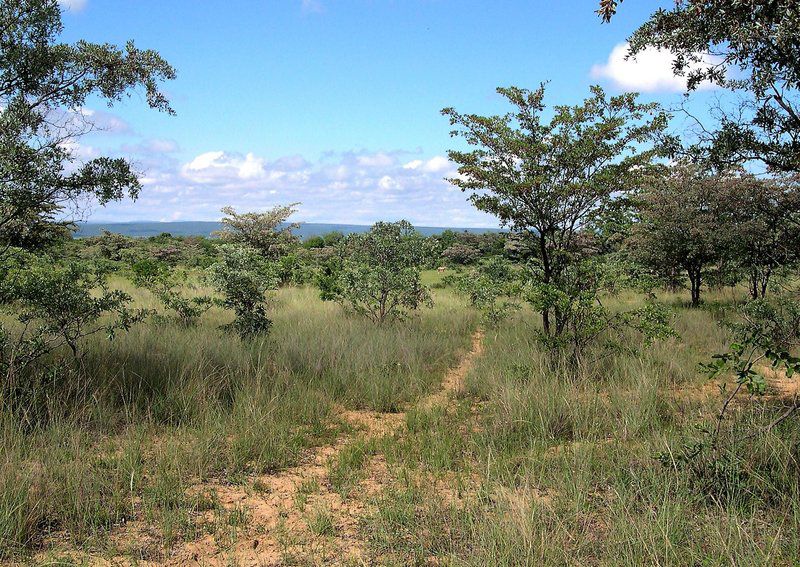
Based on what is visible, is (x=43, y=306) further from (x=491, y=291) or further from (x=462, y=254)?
(x=462, y=254)

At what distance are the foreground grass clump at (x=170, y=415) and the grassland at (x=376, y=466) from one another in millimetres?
24

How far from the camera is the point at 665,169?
767cm

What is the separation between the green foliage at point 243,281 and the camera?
343 inches

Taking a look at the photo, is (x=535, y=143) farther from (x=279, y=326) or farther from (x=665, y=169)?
(x=279, y=326)

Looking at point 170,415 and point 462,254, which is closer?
point 170,415

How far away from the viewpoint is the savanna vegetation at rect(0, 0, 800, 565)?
129 inches

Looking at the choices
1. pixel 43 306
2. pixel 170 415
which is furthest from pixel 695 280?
pixel 43 306

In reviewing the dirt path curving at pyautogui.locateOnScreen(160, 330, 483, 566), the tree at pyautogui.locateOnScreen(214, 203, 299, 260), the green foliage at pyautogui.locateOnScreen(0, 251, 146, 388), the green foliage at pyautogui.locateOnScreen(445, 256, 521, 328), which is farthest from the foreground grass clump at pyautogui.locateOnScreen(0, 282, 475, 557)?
the tree at pyautogui.locateOnScreen(214, 203, 299, 260)

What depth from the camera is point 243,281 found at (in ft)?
28.7

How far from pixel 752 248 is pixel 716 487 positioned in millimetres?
8705

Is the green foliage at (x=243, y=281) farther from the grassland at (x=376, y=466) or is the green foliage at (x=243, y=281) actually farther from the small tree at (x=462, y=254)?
the small tree at (x=462, y=254)

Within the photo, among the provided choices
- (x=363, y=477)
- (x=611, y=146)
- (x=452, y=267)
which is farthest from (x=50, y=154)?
(x=452, y=267)

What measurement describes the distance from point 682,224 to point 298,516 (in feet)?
40.4

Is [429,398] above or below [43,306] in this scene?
below
